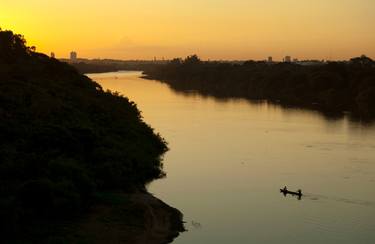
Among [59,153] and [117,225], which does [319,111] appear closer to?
[59,153]

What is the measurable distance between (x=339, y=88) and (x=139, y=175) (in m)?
56.9

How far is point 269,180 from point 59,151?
9398 millimetres

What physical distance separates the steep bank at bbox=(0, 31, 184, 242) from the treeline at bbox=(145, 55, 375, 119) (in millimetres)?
29066

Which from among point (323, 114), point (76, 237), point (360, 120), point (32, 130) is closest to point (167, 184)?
point (32, 130)

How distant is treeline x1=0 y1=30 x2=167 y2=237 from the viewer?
15.1m

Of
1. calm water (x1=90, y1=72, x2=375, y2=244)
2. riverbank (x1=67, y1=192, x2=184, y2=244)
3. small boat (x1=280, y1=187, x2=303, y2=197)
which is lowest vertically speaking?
calm water (x1=90, y1=72, x2=375, y2=244)

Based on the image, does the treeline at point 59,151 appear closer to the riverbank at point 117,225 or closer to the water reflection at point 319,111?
the riverbank at point 117,225

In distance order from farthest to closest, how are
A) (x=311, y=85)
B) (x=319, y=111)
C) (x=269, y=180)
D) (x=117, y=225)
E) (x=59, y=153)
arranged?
(x=311, y=85)
(x=319, y=111)
(x=269, y=180)
(x=59, y=153)
(x=117, y=225)

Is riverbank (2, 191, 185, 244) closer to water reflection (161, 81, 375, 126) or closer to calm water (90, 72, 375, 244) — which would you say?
calm water (90, 72, 375, 244)

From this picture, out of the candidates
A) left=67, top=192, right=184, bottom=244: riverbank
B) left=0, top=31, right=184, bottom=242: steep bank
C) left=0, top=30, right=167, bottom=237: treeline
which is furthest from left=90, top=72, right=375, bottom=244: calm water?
left=0, top=31, right=184, bottom=242: steep bank

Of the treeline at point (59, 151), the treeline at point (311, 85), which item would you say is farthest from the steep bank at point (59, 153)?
the treeline at point (311, 85)

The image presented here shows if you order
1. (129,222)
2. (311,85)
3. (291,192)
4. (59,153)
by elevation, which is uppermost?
(59,153)

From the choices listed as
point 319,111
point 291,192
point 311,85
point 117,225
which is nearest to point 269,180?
point 291,192

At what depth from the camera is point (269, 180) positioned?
23.9 meters
